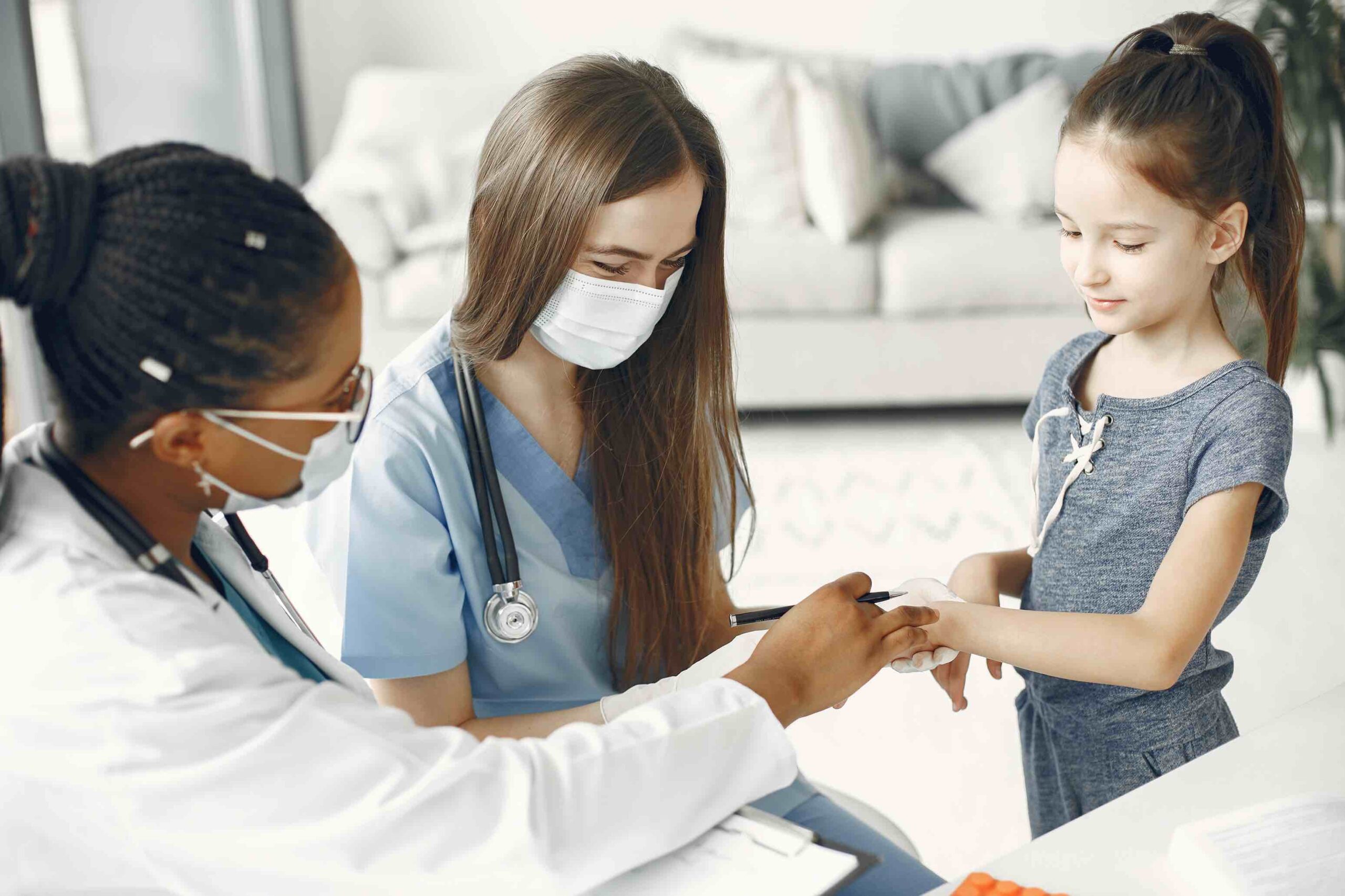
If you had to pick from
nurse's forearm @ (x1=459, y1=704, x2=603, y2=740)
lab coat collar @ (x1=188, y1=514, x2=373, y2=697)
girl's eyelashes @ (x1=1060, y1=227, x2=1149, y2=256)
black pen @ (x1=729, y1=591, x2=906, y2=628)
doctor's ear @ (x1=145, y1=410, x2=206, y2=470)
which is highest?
girl's eyelashes @ (x1=1060, y1=227, x2=1149, y2=256)

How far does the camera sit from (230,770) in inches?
24.5

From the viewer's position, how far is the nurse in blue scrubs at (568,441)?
1059 millimetres

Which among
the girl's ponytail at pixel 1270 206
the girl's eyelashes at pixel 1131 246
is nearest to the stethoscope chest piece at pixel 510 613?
the girl's eyelashes at pixel 1131 246

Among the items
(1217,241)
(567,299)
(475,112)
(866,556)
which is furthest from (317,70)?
(1217,241)

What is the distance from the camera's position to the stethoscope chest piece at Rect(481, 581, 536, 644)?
1069mm

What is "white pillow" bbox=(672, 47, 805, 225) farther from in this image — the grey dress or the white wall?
the grey dress

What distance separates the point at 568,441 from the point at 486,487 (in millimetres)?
166

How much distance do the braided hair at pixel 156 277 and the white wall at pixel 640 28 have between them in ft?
11.8

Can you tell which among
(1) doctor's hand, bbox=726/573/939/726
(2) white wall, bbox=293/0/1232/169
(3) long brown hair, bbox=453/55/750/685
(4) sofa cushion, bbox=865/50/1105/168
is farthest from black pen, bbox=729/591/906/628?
(2) white wall, bbox=293/0/1232/169

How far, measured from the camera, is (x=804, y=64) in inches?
148

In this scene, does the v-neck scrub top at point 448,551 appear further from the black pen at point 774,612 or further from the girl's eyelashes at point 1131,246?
the girl's eyelashes at point 1131,246

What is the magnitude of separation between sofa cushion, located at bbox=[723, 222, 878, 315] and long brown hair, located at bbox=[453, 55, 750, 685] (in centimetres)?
197

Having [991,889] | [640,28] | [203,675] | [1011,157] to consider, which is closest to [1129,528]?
[991,889]

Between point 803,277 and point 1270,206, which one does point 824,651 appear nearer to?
point 1270,206
